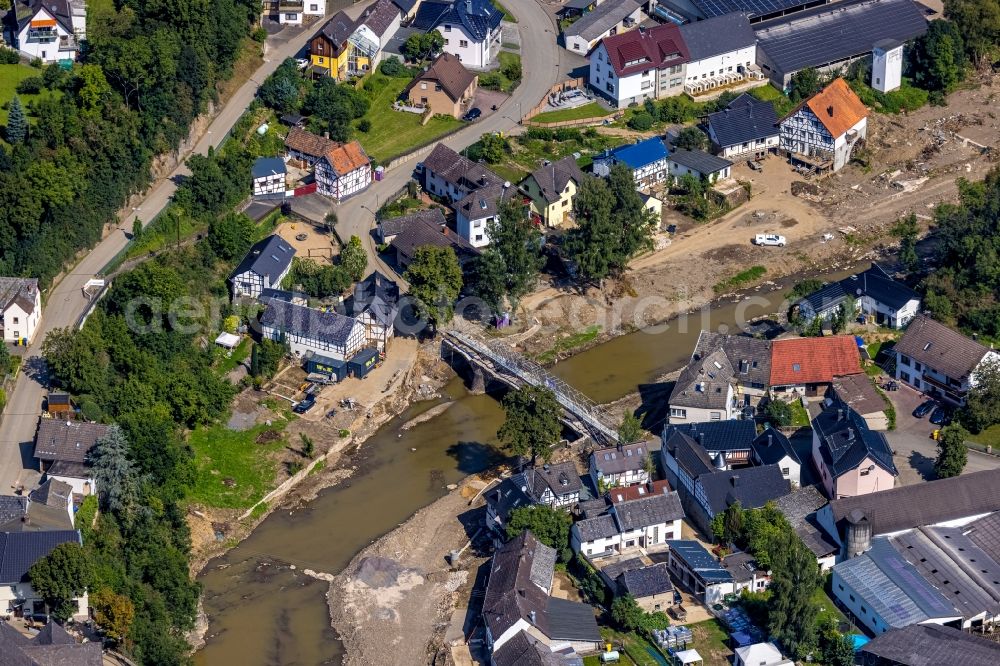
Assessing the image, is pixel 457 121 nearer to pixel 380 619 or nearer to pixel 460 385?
pixel 460 385

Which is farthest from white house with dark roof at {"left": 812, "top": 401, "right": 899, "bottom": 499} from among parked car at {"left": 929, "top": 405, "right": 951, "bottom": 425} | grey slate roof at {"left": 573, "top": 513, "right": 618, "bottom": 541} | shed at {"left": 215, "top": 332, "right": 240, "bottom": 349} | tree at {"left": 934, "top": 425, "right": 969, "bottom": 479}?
shed at {"left": 215, "top": 332, "right": 240, "bottom": 349}

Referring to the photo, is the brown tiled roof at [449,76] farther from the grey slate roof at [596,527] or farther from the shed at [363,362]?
the grey slate roof at [596,527]

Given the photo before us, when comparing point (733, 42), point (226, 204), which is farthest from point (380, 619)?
point (733, 42)

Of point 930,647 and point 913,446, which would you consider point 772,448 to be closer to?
point 913,446

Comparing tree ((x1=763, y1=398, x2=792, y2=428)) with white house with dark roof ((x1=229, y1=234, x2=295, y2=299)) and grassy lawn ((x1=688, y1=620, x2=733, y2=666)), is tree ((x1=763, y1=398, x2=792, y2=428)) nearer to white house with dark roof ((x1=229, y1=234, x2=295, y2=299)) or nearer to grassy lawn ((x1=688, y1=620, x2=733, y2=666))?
grassy lawn ((x1=688, y1=620, x2=733, y2=666))

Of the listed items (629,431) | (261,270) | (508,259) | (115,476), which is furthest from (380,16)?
(115,476)
